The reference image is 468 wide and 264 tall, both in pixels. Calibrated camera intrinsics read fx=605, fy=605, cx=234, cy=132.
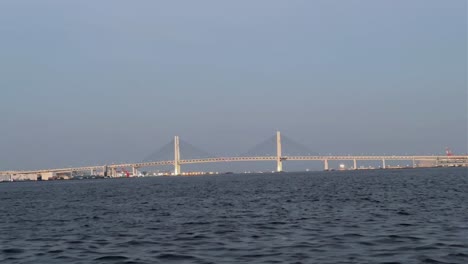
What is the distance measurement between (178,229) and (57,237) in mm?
3360

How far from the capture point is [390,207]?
2314 cm

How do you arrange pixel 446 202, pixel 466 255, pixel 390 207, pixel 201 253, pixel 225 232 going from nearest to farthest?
1. pixel 466 255
2. pixel 201 253
3. pixel 225 232
4. pixel 390 207
5. pixel 446 202

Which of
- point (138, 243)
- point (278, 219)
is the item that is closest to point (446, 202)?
point (278, 219)

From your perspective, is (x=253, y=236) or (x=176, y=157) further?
(x=176, y=157)

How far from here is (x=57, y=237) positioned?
1669 cm

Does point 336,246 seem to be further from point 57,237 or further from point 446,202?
point 446,202

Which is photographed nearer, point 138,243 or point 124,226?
point 138,243

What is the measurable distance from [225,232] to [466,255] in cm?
657

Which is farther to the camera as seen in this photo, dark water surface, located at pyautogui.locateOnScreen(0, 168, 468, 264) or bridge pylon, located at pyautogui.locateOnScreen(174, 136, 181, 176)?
bridge pylon, located at pyautogui.locateOnScreen(174, 136, 181, 176)

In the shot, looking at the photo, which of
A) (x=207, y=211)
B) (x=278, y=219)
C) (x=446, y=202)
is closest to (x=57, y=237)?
(x=278, y=219)

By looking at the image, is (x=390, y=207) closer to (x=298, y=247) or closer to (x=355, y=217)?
(x=355, y=217)

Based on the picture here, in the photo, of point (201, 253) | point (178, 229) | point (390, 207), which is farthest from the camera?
point (390, 207)

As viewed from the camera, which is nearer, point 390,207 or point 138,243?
point 138,243

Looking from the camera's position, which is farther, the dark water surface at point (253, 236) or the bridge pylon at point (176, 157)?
the bridge pylon at point (176, 157)
